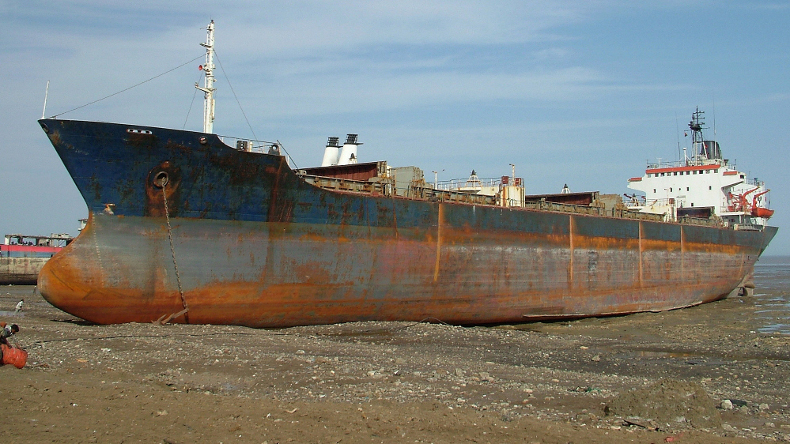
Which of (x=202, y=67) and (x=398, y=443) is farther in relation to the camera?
(x=202, y=67)

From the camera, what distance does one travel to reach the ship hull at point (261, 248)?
13.3 m

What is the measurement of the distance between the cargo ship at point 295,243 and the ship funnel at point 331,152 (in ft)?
0.26

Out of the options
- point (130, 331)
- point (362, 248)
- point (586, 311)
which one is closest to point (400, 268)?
point (362, 248)

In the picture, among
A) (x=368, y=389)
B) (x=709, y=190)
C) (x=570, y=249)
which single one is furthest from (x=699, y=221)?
(x=368, y=389)

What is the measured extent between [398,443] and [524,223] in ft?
54.1

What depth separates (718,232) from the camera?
108 feet

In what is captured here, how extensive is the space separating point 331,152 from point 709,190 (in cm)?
2644

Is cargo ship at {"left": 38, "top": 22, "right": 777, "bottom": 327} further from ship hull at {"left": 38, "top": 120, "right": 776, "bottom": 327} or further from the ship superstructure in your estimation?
the ship superstructure

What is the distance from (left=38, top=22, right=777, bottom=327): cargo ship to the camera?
43.7 ft

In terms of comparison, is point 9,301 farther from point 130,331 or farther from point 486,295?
point 486,295

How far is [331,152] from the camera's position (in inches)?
933

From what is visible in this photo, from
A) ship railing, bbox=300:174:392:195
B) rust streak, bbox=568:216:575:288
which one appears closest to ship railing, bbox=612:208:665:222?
rust streak, bbox=568:216:575:288

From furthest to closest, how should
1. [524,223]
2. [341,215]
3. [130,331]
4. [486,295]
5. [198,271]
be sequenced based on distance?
[524,223], [486,295], [341,215], [198,271], [130,331]

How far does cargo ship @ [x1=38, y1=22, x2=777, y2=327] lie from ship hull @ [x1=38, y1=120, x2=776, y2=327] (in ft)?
0.11
